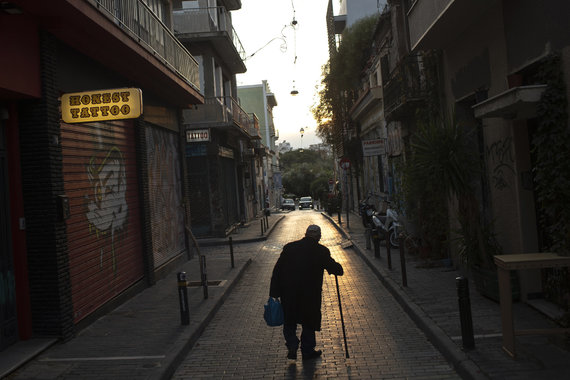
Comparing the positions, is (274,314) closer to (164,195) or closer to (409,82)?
(164,195)

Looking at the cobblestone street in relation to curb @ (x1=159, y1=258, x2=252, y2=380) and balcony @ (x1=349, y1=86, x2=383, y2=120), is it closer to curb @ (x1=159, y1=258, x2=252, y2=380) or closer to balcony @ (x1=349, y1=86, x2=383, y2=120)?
curb @ (x1=159, y1=258, x2=252, y2=380)

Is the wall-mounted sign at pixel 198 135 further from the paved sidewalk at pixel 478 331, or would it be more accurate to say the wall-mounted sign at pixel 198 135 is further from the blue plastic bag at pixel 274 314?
the blue plastic bag at pixel 274 314

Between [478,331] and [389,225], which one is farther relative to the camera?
[389,225]

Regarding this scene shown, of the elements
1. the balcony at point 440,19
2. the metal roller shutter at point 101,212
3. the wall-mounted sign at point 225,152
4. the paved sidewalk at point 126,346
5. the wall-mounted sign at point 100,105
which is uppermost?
the balcony at point 440,19

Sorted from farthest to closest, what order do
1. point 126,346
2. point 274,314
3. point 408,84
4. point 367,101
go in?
point 367,101, point 408,84, point 126,346, point 274,314

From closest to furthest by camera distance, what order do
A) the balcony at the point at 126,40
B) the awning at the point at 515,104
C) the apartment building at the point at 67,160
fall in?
→ the awning at the point at 515,104 → the apartment building at the point at 67,160 → the balcony at the point at 126,40

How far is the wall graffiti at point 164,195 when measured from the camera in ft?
41.2

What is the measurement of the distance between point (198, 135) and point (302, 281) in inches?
600

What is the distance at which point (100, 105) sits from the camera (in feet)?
25.6

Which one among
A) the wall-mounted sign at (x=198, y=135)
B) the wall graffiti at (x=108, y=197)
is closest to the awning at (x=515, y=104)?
the wall graffiti at (x=108, y=197)

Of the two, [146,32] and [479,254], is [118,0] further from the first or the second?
[479,254]

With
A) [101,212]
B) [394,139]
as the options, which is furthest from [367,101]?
[101,212]

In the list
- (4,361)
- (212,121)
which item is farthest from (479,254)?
(212,121)

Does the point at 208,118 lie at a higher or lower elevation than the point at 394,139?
higher
